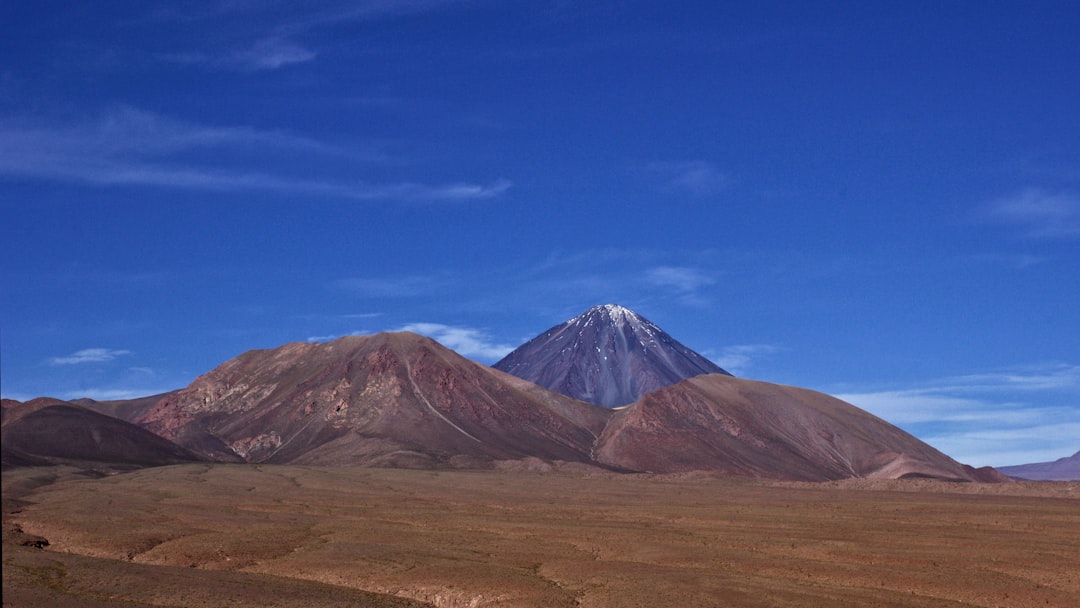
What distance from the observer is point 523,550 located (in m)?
52.6

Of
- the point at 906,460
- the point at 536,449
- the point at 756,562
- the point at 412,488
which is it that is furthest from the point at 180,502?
the point at 906,460

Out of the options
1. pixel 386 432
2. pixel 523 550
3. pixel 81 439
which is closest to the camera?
pixel 523 550

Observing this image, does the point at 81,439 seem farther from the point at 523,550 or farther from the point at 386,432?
the point at 523,550

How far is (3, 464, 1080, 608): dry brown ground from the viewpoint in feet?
130

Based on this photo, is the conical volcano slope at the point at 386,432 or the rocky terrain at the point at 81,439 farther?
the conical volcano slope at the point at 386,432

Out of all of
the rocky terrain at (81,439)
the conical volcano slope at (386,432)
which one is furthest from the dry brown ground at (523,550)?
the conical volcano slope at (386,432)

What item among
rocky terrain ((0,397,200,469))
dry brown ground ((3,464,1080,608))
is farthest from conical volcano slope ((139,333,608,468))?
dry brown ground ((3,464,1080,608))

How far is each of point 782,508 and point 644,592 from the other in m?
47.0

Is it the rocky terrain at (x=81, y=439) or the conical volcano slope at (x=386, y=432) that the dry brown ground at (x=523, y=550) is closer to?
the rocky terrain at (x=81, y=439)

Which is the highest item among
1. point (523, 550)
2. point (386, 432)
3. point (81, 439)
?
point (386, 432)

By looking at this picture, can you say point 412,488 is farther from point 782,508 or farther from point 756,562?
point 756,562

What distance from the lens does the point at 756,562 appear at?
159 ft

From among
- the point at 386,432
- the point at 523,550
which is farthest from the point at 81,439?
the point at 523,550

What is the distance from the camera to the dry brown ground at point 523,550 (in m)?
39.6
